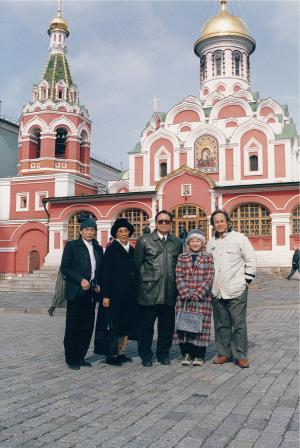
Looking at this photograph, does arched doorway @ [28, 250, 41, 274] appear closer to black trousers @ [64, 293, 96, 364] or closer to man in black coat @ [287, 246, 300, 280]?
man in black coat @ [287, 246, 300, 280]

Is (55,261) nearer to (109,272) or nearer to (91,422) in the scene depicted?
(109,272)

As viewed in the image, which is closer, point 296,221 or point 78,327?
point 78,327

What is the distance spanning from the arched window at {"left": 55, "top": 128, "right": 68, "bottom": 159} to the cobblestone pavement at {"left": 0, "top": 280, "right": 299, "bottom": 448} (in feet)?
76.1

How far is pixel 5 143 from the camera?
119 feet

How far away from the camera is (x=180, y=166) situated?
25391 millimetres

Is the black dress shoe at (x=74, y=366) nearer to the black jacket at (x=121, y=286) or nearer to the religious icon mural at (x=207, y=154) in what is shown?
the black jacket at (x=121, y=286)

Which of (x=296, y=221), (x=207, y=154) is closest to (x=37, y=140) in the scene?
(x=207, y=154)

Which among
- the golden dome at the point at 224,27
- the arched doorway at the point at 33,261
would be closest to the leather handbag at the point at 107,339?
the arched doorway at the point at 33,261

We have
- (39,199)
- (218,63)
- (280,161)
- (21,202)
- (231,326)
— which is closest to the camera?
(231,326)

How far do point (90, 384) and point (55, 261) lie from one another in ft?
68.2

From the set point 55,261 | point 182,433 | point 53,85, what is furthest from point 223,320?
point 53,85

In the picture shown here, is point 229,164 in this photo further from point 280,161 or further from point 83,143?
point 83,143

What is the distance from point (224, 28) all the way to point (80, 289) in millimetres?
29553

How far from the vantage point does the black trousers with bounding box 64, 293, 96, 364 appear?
17.9ft
